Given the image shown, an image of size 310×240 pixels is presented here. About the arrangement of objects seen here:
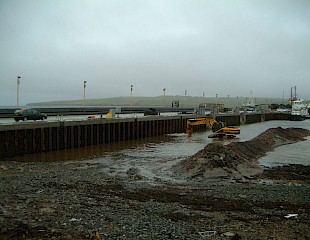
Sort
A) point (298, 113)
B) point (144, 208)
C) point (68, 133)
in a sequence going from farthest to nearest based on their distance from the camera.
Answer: point (298, 113) < point (68, 133) < point (144, 208)

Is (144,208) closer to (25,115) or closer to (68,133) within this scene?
(68,133)

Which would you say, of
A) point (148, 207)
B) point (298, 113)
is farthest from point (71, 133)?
point (298, 113)

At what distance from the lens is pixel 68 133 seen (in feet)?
97.0

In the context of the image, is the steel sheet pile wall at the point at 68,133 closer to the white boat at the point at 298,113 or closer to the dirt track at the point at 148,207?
the dirt track at the point at 148,207

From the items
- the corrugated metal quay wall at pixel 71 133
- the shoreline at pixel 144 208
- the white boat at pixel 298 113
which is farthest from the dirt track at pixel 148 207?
the white boat at pixel 298 113

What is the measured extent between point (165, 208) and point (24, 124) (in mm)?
18095

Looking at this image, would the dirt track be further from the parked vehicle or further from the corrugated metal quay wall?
the parked vehicle

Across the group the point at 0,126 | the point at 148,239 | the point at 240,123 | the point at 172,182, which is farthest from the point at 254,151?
the point at 240,123

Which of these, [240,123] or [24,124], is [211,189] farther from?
[240,123]

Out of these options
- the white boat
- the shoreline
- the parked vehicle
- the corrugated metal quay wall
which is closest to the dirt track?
the shoreline

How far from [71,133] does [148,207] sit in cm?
2039

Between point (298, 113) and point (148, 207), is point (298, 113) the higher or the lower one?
the higher one

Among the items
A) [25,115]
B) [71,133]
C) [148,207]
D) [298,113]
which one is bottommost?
[148,207]

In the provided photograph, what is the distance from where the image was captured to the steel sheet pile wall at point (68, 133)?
24.4 meters
